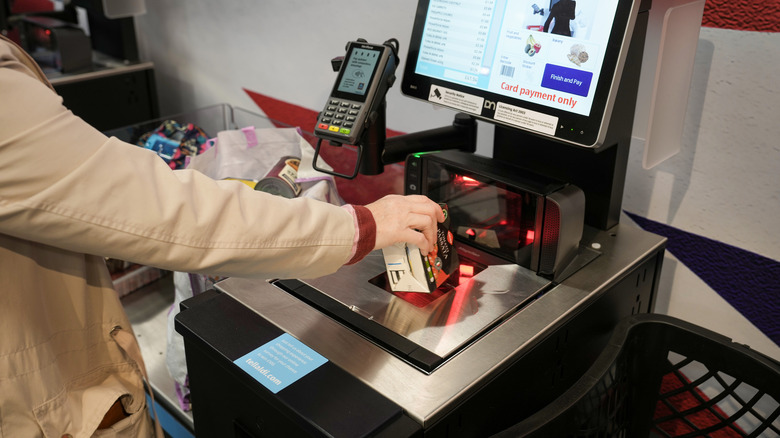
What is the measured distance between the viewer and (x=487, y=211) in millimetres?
1134

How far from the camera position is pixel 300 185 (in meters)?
1.52

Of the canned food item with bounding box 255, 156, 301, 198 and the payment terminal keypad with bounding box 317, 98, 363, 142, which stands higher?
the payment terminal keypad with bounding box 317, 98, 363, 142

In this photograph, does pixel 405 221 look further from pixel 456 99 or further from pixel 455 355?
pixel 456 99

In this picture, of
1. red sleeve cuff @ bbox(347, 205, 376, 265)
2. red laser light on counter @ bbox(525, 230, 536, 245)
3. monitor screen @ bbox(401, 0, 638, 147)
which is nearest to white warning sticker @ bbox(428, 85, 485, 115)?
monitor screen @ bbox(401, 0, 638, 147)

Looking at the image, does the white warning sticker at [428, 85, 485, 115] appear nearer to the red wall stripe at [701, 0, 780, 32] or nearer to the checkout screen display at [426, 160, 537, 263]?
the checkout screen display at [426, 160, 537, 263]

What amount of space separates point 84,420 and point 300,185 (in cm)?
73

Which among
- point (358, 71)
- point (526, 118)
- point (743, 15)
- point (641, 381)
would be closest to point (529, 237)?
point (526, 118)

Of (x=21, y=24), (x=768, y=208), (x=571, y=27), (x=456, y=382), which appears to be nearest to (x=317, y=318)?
(x=456, y=382)

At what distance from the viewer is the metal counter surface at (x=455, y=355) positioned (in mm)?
835

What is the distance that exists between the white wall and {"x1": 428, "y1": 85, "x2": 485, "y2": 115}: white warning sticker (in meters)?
0.48

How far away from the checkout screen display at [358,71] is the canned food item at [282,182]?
362 millimetres

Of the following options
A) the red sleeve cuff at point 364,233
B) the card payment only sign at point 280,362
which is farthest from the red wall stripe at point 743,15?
the card payment only sign at point 280,362

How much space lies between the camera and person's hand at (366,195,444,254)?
0.90 m

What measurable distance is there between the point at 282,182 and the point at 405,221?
2.06 feet
